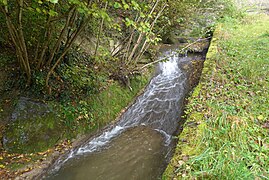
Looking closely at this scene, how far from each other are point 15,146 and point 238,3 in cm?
1700

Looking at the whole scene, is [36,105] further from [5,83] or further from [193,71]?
[193,71]

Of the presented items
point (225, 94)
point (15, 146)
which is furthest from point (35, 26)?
point (225, 94)

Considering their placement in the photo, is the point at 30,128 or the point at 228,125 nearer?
the point at 228,125

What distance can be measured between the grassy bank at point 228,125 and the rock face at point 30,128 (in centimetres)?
279

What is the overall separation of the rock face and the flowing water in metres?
0.58

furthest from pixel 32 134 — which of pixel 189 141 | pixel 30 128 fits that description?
pixel 189 141

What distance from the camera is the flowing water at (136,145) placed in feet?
13.3

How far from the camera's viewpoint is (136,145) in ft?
15.7

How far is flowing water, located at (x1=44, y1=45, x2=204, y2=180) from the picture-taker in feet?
Result: 13.3

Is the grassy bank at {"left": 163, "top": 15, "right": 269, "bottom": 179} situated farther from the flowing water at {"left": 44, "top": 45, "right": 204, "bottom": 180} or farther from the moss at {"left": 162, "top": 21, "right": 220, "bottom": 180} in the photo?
the flowing water at {"left": 44, "top": 45, "right": 204, "bottom": 180}

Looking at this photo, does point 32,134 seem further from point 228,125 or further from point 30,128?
point 228,125

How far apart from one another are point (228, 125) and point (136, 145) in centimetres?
207

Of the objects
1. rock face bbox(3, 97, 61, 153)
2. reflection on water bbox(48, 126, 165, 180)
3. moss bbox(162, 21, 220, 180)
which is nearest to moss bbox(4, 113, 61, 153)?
rock face bbox(3, 97, 61, 153)

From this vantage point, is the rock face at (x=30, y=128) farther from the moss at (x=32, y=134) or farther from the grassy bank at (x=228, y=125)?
the grassy bank at (x=228, y=125)
